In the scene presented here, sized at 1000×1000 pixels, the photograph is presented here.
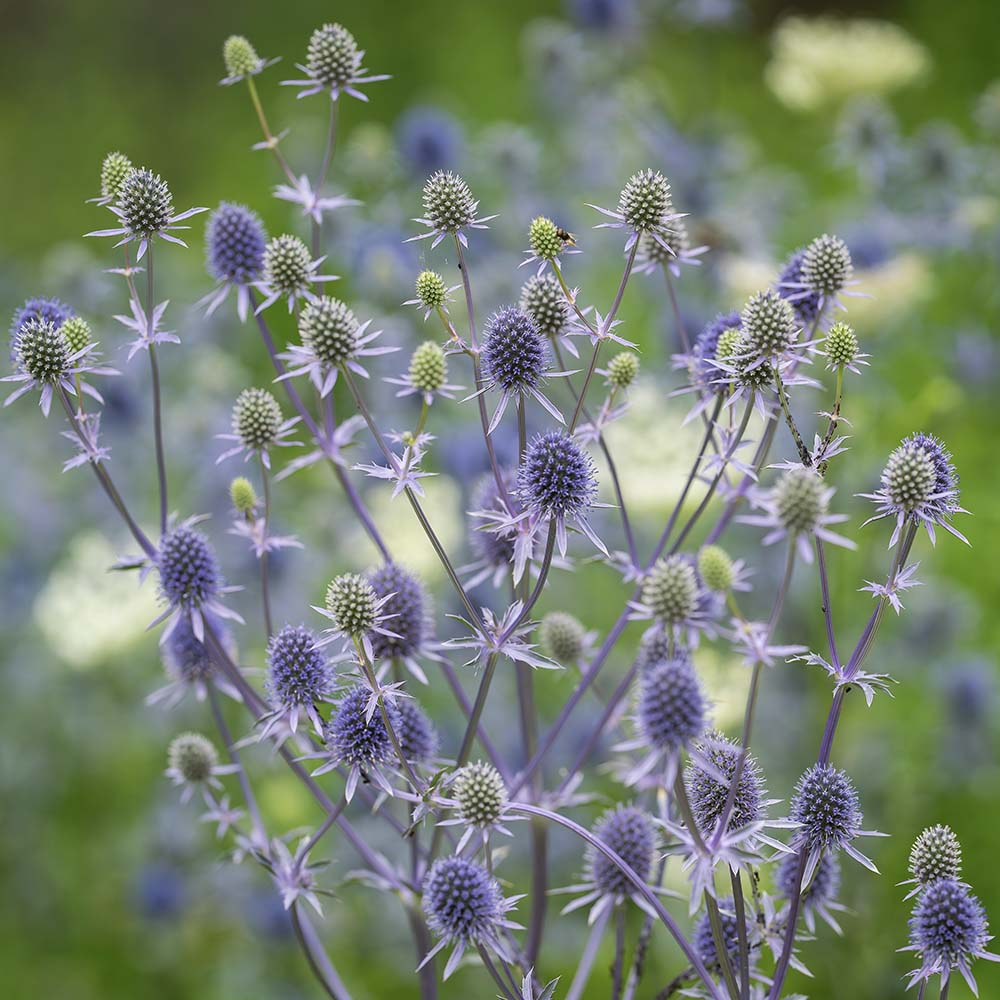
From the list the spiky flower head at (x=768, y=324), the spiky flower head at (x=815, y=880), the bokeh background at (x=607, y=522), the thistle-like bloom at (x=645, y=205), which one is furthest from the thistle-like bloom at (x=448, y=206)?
the bokeh background at (x=607, y=522)

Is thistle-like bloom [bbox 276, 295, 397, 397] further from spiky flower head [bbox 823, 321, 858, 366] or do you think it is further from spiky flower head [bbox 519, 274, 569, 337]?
spiky flower head [bbox 823, 321, 858, 366]

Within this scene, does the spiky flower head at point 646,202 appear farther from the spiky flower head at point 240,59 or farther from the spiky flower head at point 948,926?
the spiky flower head at point 948,926

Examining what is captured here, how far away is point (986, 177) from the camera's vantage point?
2.24m

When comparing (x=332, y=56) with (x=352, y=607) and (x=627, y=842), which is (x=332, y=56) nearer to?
(x=352, y=607)

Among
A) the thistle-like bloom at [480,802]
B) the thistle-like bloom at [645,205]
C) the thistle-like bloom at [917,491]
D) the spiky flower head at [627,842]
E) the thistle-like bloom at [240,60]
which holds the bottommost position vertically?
the thistle-like bloom at [480,802]

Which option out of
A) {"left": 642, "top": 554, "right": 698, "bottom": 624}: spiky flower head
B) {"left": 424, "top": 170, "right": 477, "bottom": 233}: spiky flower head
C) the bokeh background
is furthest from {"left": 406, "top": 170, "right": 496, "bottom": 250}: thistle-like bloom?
the bokeh background

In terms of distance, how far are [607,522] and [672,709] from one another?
125cm

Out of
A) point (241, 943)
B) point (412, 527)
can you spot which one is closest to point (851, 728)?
point (412, 527)

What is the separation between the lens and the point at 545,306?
873 millimetres

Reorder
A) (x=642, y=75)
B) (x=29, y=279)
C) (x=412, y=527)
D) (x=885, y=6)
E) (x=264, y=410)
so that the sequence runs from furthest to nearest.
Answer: (x=885, y=6)
(x=29, y=279)
(x=642, y=75)
(x=412, y=527)
(x=264, y=410)

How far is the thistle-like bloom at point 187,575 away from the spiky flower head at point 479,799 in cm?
25

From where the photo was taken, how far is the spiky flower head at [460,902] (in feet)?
2.60

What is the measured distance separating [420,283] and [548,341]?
4.4 inches

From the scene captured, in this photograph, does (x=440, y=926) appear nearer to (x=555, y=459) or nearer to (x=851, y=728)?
(x=555, y=459)
